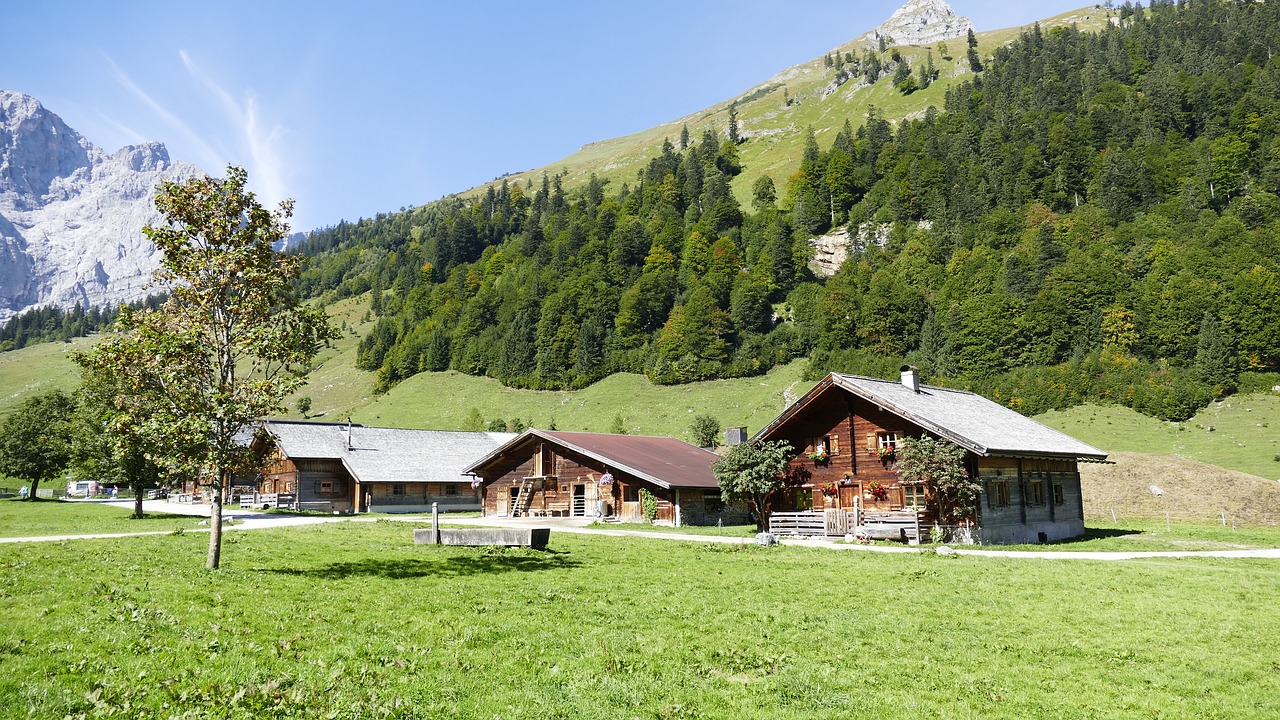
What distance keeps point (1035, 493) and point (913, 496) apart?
24.2ft

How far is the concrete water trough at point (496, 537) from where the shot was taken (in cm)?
2562

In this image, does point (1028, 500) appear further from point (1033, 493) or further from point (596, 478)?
point (596, 478)

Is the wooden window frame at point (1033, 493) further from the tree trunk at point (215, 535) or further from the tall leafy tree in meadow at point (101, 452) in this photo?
the tall leafy tree in meadow at point (101, 452)

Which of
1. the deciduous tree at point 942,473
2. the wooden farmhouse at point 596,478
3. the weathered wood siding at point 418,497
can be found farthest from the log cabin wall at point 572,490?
the deciduous tree at point 942,473

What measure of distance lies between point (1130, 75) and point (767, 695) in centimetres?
20828

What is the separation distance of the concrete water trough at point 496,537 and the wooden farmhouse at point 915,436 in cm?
1576

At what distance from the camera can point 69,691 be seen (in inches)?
321

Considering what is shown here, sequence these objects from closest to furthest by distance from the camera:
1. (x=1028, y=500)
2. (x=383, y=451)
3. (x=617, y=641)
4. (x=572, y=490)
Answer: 1. (x=617, y=641)
2. (x=1028, y=500)
3. (x=572, y=490)
4. (x=383, y=451)

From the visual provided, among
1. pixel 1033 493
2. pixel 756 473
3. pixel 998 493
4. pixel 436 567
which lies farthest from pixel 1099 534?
pixel 436 567

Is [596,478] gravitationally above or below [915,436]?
below

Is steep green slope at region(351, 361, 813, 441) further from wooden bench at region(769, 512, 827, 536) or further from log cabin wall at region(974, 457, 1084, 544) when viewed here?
wooden bench at region(769, 512, 827, 536)

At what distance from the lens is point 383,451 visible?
67062 millimetres

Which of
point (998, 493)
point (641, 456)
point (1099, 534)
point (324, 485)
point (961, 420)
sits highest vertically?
point (961, 420)

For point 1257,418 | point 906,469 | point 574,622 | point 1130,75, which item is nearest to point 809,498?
point 906,469
